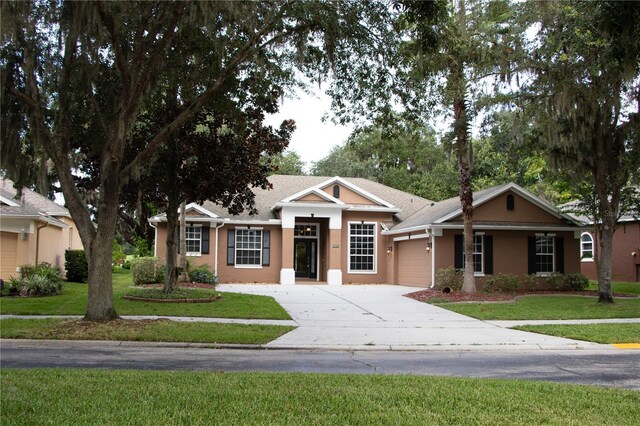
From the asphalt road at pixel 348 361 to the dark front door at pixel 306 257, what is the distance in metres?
21.3

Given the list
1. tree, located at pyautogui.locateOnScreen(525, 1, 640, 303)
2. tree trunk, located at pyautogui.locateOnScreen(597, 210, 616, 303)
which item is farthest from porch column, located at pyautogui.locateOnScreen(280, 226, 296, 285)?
tree trunk, located at pyautogui.locateOnScreen(597, 210, 616, 303)

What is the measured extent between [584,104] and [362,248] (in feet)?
50.3

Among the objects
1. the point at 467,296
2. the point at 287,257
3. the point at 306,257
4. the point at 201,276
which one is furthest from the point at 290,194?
the point at 467,296

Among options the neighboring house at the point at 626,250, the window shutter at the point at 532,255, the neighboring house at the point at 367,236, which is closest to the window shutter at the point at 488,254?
the neighboring house at the point at 367,236

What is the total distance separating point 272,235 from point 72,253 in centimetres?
968

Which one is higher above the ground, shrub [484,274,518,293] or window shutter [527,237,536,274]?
window shutter [527,237,536,274]

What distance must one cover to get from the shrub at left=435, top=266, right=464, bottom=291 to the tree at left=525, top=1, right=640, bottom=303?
5787 millimetres

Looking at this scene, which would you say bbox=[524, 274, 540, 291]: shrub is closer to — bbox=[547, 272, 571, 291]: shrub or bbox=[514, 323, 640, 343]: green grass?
bbox=[547, 272, 571, 291]: shrub

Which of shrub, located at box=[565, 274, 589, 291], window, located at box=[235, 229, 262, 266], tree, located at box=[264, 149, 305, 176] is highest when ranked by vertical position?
tree, located at box=[264, 149, 305, 176]

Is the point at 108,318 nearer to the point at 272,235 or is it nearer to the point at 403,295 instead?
the point at 403,295

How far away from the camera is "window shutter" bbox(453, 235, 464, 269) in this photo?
2458cm

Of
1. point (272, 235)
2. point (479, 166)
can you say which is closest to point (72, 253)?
point (272, 235)

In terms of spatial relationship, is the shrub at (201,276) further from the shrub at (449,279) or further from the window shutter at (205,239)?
the shrub at (449,279)

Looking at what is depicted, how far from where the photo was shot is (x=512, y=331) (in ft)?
45.0
